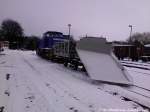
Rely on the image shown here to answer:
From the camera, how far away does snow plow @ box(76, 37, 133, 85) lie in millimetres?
10680

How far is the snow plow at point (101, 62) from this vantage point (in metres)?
10.7

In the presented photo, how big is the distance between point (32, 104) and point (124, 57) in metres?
32.1

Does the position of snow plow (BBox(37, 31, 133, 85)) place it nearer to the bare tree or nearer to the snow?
the snow

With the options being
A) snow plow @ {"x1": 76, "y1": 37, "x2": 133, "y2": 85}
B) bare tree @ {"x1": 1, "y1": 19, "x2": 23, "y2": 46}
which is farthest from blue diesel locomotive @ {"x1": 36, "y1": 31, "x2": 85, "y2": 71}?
bare tree @ {"x1": 1, "y1": 19, "x2": 23, "y2": 46}

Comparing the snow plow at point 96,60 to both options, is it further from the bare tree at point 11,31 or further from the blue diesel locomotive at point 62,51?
the bare tree at point 11,31

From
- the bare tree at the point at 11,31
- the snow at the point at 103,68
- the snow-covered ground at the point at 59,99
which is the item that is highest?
the bare tree at the point at 11,31

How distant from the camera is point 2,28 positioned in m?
97.6

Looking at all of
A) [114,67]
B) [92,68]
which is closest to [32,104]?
[92,68]

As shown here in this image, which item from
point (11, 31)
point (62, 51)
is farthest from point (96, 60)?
point (11, 31)

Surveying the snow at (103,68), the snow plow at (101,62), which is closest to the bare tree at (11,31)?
the snow plow at (101,62)

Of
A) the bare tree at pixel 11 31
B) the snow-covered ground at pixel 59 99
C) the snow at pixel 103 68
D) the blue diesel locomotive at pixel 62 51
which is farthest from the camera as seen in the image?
the bare tree at pixel 11 31

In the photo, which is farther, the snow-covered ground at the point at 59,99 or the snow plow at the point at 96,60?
the snow plow at the point at 96,60

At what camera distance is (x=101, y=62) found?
1187cm

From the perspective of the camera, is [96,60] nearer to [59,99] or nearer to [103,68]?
[103,68]
